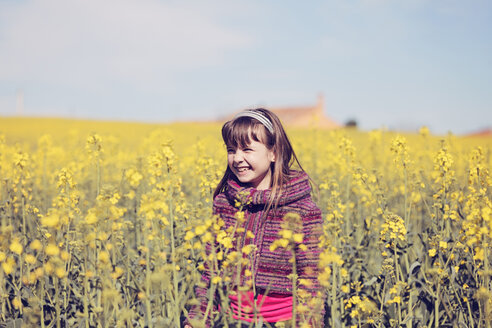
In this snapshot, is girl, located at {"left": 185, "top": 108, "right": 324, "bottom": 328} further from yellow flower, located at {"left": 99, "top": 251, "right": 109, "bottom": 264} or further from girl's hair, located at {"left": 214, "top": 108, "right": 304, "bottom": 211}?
yellow flower, located at {"left": 99, "top": 251, "right": 109, "bottom": 264}

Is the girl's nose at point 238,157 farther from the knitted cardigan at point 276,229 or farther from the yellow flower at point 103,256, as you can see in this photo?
the yellow flower at point 103,256

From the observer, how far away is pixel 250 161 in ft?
8.29

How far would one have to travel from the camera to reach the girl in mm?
2328

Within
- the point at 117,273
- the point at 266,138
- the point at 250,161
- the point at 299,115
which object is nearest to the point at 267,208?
the point at 250,161

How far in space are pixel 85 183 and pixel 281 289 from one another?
4.17 meters

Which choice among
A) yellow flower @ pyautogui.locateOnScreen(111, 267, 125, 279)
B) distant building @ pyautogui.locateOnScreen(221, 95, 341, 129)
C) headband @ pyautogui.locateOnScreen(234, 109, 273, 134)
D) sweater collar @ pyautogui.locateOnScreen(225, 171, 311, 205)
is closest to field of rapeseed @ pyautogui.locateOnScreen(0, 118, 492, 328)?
yellow flower @ pyautogui.locateOnScreen(111, 267, 125, 279)

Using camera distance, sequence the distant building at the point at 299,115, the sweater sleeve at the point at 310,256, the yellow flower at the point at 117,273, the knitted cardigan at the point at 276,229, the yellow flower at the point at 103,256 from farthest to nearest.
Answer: the distant building at the point at 299,115 → the knitted cardigan at the point at 276,229 → the sweater sleeve at the point at 310,256 → the yellow flower at the point at 117,273 → the yellow flower at the point at 103,256

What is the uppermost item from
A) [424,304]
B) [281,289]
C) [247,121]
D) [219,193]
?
[247,121]

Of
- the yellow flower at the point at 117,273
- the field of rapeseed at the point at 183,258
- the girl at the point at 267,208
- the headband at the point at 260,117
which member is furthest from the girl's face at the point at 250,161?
the yellow flower at the point at 117,273

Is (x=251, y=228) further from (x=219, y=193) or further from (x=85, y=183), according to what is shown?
(x=85, y=183)

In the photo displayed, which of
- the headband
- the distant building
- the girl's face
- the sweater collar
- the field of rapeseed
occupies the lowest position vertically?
the field of rapeseed

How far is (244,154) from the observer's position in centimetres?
254

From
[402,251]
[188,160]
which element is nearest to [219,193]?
[402,251]

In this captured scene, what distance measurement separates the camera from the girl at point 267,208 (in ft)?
7.64
